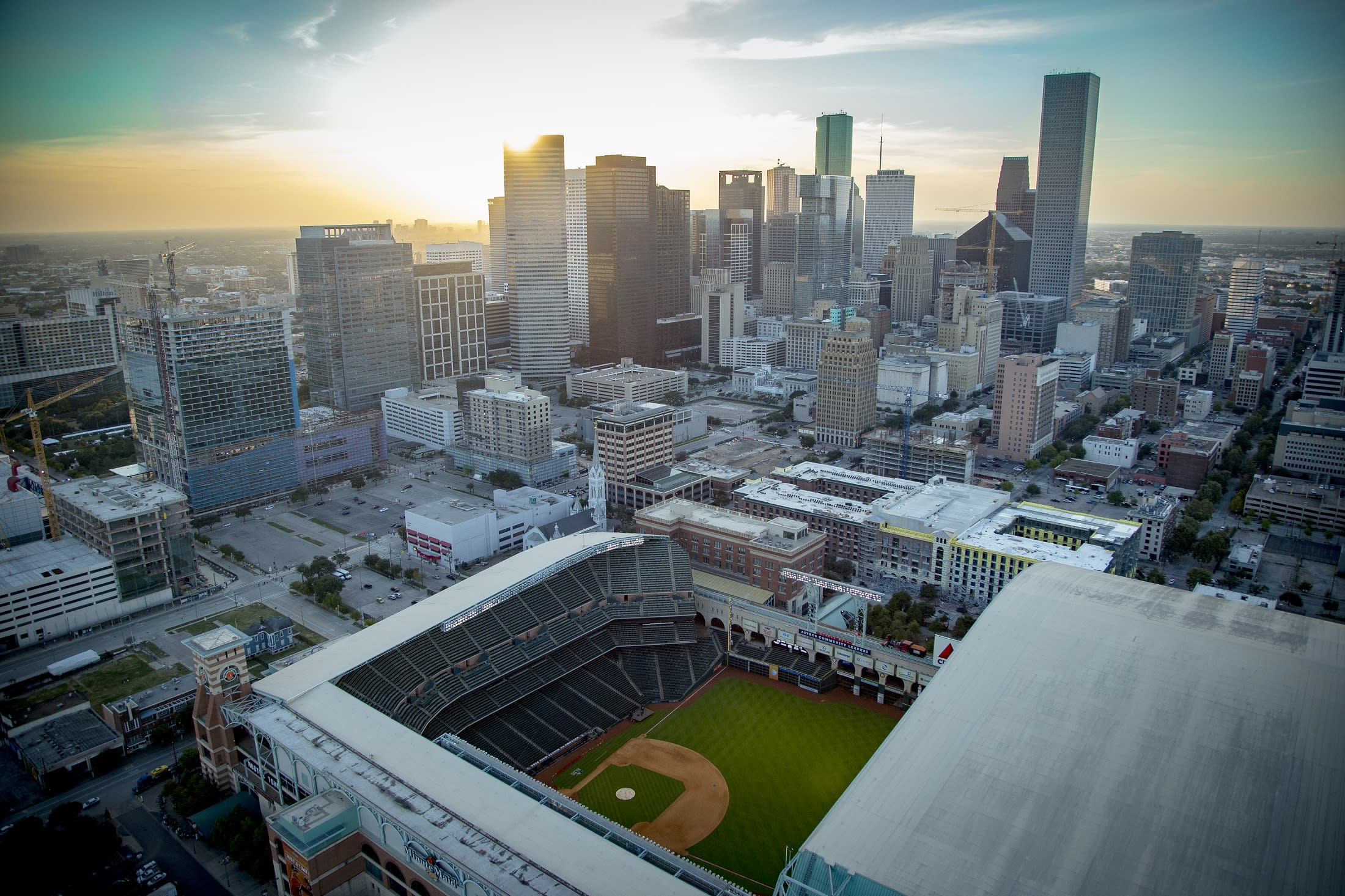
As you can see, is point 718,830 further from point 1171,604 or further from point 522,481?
point 522,481

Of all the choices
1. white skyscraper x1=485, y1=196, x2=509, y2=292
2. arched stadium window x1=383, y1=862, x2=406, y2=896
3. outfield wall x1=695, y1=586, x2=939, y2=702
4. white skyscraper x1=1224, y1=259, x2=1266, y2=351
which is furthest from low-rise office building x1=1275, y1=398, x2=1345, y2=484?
white skyscraper x1=485, y1=196, x2=509, y2=292

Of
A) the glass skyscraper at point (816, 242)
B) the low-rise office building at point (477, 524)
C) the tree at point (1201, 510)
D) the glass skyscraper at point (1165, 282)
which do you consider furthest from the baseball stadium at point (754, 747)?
the glass skyscraper at point (816, 242)

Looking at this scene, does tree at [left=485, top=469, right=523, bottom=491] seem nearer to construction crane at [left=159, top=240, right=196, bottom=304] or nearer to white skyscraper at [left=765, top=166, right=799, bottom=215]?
construction crane at [left=159, top=240, right=196, bottom=304]

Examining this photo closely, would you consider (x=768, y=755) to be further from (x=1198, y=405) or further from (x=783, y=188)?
(x=783, y=188)

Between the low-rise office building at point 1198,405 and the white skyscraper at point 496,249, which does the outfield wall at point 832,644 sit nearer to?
the low-rise office building at point 1198,405

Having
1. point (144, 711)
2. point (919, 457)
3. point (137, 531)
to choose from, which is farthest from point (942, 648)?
point (137, 531)

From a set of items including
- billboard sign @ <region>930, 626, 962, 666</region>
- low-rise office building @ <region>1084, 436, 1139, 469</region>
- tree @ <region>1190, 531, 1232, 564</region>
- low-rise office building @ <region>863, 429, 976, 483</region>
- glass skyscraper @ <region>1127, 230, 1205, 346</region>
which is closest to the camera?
billboard sign @ <region>930, 626, 962, 666</region>
